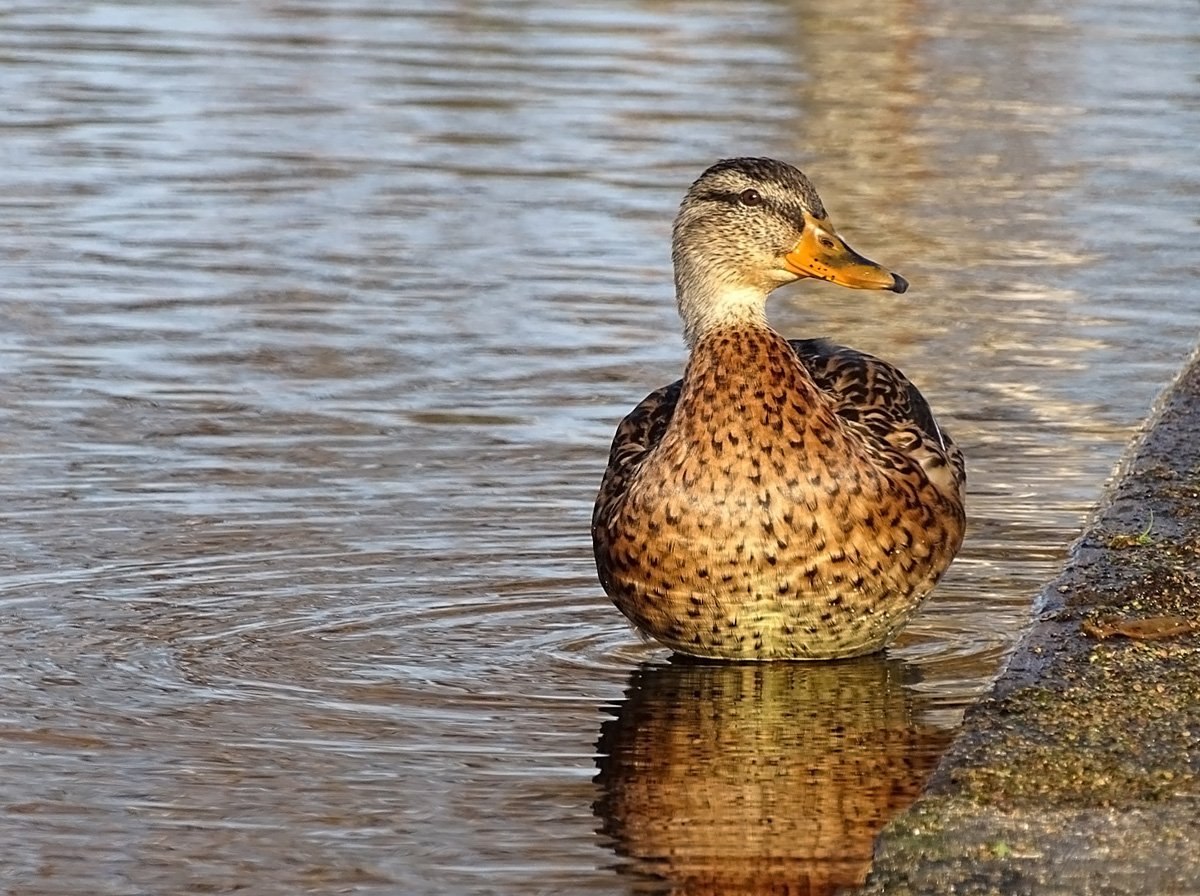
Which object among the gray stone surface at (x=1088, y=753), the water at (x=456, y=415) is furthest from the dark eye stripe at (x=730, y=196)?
the gray stone surface at (x=1088, y=753)

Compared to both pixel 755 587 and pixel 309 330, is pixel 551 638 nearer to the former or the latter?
pixel 755 587

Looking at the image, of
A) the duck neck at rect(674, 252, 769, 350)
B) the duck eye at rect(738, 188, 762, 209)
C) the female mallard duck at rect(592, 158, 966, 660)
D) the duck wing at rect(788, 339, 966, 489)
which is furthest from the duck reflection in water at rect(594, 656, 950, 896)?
the duck eye at rect(738, 188, 762, 209)

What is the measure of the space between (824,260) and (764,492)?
0.83 m

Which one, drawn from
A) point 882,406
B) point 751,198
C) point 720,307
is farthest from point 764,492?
point 751,198

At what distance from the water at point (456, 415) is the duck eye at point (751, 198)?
1148 millimetres

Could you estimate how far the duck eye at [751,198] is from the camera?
6695 mm

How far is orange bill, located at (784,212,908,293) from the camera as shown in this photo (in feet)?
22.0

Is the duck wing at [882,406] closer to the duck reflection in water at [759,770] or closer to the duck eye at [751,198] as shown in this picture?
the duck eye at [751,198]

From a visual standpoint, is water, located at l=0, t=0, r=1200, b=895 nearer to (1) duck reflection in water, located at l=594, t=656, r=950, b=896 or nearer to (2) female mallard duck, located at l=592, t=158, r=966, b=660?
(1) duck reflection in water, located at l=594, t=656, r=950, b=896

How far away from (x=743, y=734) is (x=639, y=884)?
108 centimetres

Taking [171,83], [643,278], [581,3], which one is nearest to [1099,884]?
[643,278]

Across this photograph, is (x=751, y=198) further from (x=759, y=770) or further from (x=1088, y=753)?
(x=1088, y=753)

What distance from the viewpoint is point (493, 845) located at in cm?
506

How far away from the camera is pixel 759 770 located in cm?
558
